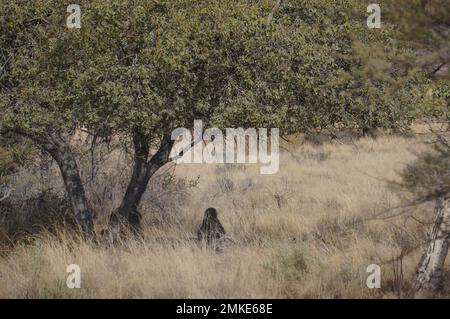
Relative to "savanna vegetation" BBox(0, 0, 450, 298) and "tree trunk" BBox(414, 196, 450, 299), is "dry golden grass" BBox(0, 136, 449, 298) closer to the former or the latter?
"savanna vegetation" BBox(0, 0, 450, 298)

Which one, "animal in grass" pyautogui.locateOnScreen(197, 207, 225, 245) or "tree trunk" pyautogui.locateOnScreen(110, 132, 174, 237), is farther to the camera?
"tree trunk" pyautogui.locateOnScreen(110, 132, 174, 237)

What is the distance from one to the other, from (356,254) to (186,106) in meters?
2.98

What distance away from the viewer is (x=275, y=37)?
9.03 m

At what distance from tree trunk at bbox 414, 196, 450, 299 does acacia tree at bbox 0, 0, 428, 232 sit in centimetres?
179

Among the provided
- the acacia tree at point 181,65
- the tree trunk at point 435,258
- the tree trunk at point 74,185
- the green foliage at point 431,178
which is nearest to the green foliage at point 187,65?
the acacia tree at point 181,65

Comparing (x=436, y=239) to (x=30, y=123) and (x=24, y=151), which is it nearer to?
(x=30, y=123)

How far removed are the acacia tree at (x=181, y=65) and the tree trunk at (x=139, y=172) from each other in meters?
1.16

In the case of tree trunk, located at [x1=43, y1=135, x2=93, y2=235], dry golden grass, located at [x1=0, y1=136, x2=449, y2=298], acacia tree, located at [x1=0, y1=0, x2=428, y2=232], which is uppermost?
acacia tree, located at [x1=0, y1=0, x2=428, y2=232]

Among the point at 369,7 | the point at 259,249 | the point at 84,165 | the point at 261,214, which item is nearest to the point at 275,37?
the point at 369,7

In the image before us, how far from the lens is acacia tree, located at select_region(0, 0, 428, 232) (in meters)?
8.87

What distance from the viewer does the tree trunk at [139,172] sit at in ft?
36.4

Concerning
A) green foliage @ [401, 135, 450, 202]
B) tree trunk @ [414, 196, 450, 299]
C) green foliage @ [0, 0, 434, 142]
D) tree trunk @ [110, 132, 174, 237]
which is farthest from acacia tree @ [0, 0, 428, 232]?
tree trunk @ [414, 196, 450, 299]

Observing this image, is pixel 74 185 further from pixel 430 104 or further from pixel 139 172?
pixel 430 104

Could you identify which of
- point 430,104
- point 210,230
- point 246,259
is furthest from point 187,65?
point 210,230
